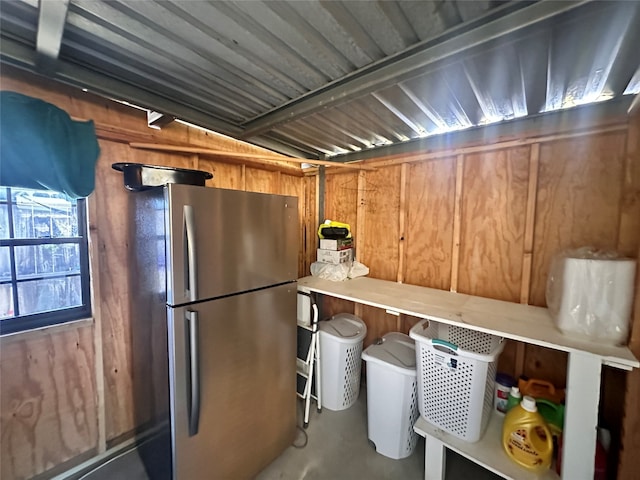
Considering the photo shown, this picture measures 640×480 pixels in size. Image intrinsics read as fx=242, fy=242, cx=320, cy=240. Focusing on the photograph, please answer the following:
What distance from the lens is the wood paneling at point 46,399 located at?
50.8 inches

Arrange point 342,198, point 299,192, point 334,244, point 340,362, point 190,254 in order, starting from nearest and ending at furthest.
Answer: point 190,254 → point 340,362 → point 334,244 → point 342,198 → point 299,192

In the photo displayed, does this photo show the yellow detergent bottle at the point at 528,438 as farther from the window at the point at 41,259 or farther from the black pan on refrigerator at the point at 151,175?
the window at the point at 41,259

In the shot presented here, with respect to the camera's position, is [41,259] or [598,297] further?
[41,259]

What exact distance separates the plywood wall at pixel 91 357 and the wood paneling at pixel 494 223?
218cm

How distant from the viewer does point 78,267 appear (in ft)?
4.97

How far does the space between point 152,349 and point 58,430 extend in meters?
0.81

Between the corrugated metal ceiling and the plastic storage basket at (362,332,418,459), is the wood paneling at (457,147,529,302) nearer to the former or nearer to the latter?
the corrugated metal ceiling

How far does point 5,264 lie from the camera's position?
51.4 inches


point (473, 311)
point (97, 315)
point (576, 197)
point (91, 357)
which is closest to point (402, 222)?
point (473, 311)

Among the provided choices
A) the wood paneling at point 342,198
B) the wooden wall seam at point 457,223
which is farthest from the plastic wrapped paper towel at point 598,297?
the wood paneling at point 342,198

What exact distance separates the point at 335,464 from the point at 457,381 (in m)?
0.95

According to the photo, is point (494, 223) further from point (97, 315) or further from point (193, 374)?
point (97, 315)

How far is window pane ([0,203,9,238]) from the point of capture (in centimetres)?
129

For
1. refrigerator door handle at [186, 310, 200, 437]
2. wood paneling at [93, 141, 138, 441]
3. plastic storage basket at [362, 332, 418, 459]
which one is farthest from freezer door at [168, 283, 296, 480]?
wood paneling at [93, 141, 138, 441]
